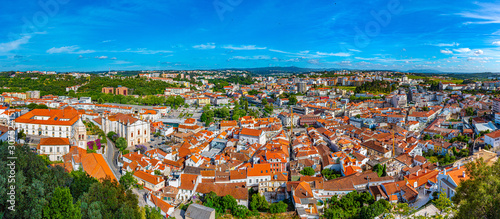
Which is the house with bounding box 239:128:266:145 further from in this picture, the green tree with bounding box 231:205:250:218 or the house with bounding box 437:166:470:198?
the house with bounding box 437:166:470:198

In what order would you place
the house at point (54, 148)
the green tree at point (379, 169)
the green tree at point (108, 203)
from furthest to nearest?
the green tree at point (379, 169), the house at point (54, 148), the green tree at point (108, 203)

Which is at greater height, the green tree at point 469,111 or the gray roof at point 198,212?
the green tree at point 469,111

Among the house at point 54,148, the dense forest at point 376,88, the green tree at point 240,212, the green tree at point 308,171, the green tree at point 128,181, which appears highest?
the dense forest at point 376,88

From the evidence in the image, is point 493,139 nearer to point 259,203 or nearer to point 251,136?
point 251,136

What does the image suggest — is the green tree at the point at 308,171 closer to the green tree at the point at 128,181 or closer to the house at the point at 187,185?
the house at the point at 187,185

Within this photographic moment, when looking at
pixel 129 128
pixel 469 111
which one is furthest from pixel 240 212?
pixel 469 111

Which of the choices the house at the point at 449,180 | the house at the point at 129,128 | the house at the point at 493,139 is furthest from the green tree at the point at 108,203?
the house at the point at 493,139
